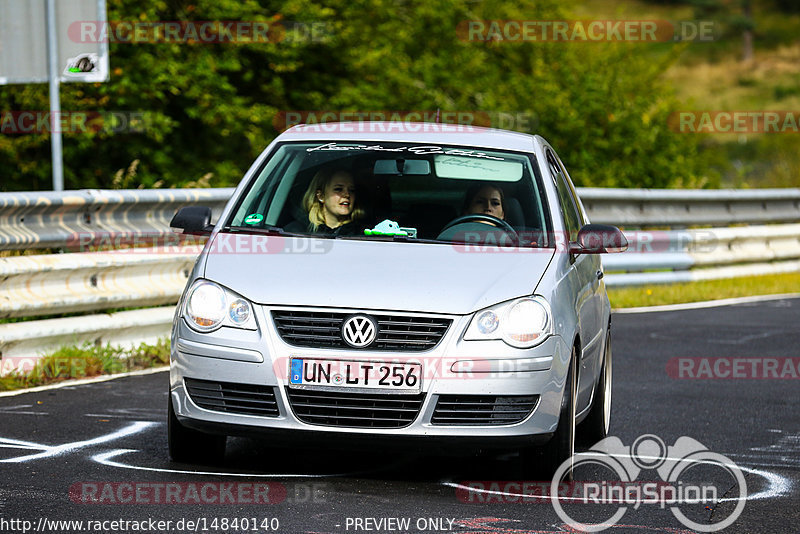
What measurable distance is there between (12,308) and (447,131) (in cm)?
310

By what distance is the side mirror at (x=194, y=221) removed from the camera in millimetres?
7105

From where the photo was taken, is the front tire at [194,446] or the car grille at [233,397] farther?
the front tire at [194,446]

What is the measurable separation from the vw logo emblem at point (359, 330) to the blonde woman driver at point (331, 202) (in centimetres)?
124

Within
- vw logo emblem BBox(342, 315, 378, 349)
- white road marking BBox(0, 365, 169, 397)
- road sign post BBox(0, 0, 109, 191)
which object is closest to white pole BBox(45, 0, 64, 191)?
road sign post BBox(0, 0, 109, 191)

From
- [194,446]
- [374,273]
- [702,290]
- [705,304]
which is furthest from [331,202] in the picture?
[702,290]

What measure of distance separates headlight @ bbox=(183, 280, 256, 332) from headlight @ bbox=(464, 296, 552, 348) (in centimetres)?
94

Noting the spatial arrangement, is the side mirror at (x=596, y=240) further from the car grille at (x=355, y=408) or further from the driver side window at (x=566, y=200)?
the car grille at (x=355, y=408)

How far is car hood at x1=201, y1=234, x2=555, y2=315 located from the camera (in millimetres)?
5996

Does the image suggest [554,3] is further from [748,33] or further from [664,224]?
[748,33]

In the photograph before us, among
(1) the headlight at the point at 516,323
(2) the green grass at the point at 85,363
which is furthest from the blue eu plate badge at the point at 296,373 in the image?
(2) the green grass at the point at 85,363

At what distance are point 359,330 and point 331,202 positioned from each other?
152 cm

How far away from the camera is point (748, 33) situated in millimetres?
119875

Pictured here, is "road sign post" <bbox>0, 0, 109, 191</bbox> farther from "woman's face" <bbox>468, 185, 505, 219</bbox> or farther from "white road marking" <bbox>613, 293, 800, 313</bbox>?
"woman's face" <bbox>468, 185, 505, 219</bbox>

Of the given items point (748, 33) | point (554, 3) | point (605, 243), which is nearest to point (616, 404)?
point (605, 243)
